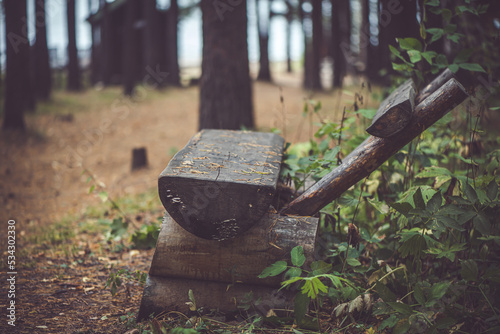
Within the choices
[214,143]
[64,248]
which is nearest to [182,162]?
[214,143]

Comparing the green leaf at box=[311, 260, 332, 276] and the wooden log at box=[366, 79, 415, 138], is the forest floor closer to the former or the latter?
the wooden log at box=[366, 79, 415, 138]

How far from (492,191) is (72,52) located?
17.7m

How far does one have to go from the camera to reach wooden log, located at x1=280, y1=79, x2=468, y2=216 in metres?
2.30

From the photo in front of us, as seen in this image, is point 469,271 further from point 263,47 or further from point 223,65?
point 263,47

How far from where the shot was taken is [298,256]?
219 cm

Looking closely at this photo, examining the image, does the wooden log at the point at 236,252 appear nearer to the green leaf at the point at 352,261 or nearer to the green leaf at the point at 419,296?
the green leaf at the point at 352,261

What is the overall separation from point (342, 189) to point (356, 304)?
0.71 m

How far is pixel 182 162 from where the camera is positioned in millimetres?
2461

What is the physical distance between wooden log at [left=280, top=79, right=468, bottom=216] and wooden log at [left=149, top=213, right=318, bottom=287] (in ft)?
0.52

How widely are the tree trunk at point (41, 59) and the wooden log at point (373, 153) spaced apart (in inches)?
547

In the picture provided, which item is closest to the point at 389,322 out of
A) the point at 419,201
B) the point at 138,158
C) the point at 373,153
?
the point at 419,201

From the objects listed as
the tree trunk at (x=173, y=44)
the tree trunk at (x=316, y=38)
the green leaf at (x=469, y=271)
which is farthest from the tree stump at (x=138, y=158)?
the tree trunk at (x=173, y=44)

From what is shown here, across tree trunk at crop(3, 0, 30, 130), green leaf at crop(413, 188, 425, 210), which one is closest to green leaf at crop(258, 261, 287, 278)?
green leaf at crop(413, 188, 425, 210)

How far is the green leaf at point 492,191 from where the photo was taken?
221cm
